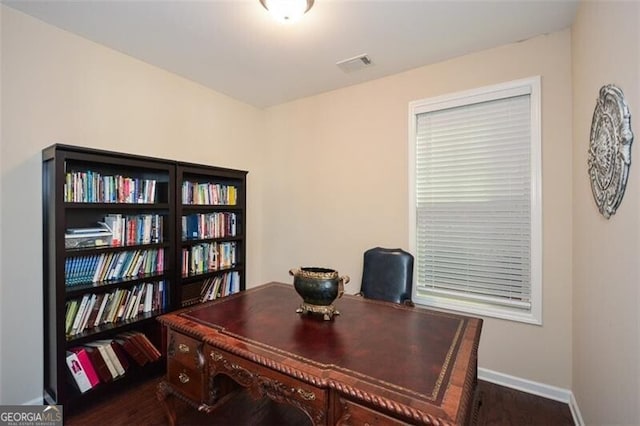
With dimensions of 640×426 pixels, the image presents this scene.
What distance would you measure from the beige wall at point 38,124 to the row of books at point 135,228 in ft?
1.38

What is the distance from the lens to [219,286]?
3021 millimetres

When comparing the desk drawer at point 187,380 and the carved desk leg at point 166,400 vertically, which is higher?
the desk drawer at point 187,380

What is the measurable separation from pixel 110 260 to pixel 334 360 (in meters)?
1.94

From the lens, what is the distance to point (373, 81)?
9.54 ft

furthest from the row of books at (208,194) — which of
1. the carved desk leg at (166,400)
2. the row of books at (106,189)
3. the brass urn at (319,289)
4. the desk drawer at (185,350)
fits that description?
the brass urn at (319,289)

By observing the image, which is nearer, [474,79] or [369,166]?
[474,79]

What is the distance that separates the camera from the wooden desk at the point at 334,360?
0.97m

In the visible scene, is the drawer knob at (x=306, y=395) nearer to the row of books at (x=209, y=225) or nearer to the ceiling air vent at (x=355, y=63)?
the row of books at (x=209, y=225)

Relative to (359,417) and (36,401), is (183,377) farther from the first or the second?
(36,401)

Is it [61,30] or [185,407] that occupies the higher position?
[61,30]

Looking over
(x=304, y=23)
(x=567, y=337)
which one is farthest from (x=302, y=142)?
(x=567, y=337)

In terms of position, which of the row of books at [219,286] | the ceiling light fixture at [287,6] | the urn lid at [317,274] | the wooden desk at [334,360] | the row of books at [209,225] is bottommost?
the row of books at [219,286]

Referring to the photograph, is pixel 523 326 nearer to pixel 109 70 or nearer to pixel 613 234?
pixel 613 234

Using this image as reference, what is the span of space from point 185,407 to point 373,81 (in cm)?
312
